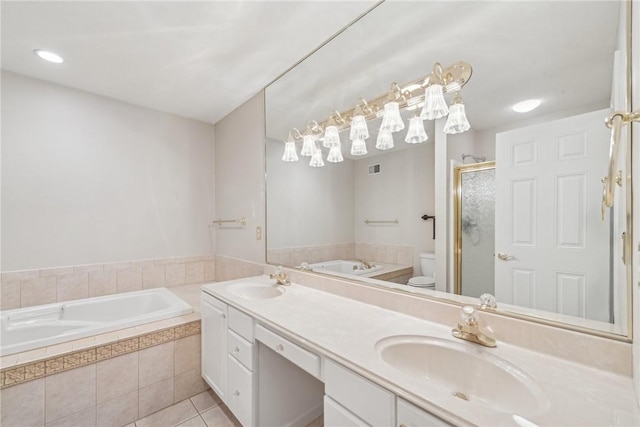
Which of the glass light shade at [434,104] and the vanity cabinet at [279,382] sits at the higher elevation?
the glass light shade at [434,104]

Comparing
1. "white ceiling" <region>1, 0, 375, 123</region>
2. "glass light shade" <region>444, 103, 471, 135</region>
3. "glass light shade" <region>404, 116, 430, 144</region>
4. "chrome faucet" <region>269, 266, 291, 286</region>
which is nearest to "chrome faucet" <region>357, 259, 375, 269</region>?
"chrome faucet" <region>269, 266, 291, 286</region>

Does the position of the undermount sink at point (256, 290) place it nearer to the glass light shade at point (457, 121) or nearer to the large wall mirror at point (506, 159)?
the large wall mirror at point (506, 159)

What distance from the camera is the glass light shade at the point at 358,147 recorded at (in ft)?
5.46

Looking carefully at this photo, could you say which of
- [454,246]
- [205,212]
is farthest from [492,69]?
[205,212]

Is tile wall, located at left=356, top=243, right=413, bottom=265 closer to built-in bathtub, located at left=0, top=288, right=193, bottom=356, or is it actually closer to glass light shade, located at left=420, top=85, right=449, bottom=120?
glass light shade, located at left=420, top=85, right=449, bottom=120

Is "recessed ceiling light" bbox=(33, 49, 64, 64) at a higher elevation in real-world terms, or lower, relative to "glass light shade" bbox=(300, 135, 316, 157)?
higher

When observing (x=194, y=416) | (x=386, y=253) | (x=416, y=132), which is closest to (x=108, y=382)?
(x=194, y=416)

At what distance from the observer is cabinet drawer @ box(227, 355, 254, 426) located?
1.46 m

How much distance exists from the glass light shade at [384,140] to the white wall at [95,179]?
90.8 inches

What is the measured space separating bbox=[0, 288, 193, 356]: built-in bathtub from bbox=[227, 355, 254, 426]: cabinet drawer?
2.51 ft

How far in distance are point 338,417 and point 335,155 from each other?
144 centimetres

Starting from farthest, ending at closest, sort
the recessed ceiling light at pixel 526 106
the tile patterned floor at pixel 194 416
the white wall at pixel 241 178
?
the white wall at pixel 241 178 → the tile patterned floor at pixel 194 416 → the recessed ceiling light at pixel 526 106

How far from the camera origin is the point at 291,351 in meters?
1.16

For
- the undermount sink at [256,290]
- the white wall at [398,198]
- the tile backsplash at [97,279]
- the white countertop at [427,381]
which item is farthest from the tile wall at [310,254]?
the tile backsplash at [97,279]
